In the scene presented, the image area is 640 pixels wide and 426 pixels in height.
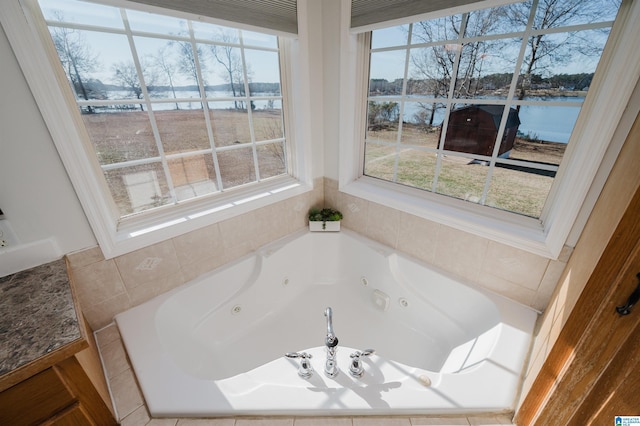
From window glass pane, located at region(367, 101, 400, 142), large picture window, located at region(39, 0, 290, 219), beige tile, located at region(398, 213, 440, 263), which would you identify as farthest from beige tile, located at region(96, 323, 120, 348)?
window glass pane, located at region(367, 101, 400, 142)

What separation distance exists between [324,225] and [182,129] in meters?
1.16

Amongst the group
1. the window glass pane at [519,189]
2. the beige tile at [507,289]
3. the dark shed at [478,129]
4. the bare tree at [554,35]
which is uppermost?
the bare tree at [554,35]

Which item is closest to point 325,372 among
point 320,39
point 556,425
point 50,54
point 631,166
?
point 556,425

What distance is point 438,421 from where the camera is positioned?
36.5 inches

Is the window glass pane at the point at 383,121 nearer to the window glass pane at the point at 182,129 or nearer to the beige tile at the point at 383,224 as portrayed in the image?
the beige tile at the point at 383,224

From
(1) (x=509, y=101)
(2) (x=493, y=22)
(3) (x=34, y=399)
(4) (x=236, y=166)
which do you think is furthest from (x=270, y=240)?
(2) (x=493, y=22)

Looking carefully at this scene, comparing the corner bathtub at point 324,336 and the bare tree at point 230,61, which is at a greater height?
the bare tree at point 230,61

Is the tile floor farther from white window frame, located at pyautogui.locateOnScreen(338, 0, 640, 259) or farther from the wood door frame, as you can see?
white window frame, located at pyautogui.locateOnScreen(338, 0, 640, 259)

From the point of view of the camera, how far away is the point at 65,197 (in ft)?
3.46

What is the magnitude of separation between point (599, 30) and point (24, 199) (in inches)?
93.3

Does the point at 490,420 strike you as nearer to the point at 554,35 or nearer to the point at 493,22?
the point at 554,35

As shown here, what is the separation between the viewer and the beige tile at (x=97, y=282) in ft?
3.85

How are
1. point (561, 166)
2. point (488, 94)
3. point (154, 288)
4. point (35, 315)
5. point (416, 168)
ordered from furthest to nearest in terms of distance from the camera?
point (416, 168) < point (154, 288) < point (488, 94) < point (561, 166) < point (35, 315)

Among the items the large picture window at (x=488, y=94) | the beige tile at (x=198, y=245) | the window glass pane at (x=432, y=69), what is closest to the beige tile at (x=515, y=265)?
the large picture window at (x=488, y=94)
